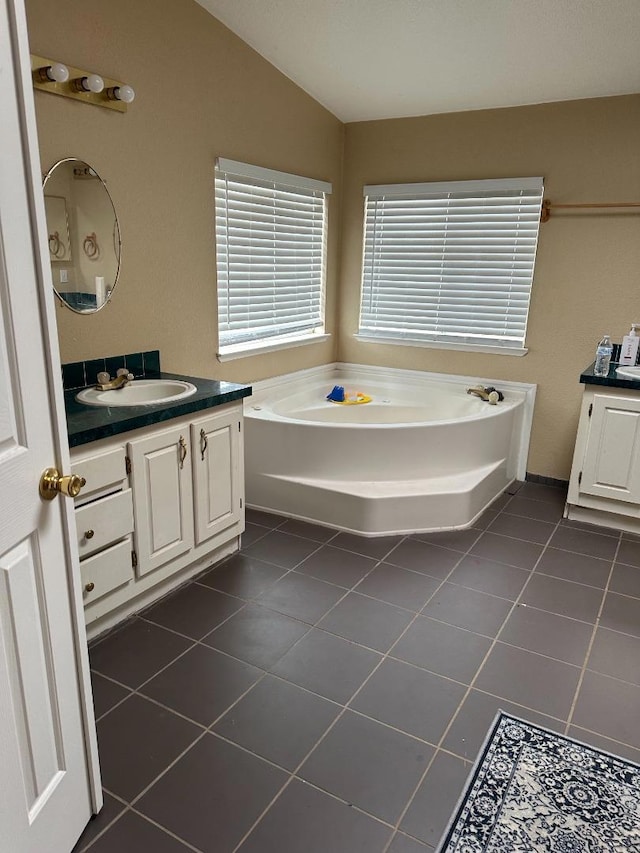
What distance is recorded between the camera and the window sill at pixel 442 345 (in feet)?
12.9

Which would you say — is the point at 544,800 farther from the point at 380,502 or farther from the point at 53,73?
the point at 53,73

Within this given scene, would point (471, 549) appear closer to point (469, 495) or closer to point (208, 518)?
point (469, 495)

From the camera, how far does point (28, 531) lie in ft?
3.86

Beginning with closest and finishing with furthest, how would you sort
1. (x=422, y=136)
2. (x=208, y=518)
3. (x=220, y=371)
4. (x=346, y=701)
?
1. (x=346, y=701)
2. (x=208, y=518)
3. (x=220, y=371)
4. (x=422, y=136)

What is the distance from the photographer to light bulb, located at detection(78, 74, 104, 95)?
7.75 feet

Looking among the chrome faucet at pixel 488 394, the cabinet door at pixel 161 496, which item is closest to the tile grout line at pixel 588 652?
the chrome faucet at pixel 488 394

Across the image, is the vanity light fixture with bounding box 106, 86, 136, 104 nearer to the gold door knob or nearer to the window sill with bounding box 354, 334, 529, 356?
the gold door knob

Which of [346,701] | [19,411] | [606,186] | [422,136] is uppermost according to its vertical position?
[422,136]

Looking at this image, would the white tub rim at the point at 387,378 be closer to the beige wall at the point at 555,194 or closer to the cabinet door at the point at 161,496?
the beige wall at the point at 555,194

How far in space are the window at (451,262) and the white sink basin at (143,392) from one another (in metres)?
2.06

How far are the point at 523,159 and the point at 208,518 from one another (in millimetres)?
2851

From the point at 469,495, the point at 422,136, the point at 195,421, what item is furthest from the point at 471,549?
the point at 422,136

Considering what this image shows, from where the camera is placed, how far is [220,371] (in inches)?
136

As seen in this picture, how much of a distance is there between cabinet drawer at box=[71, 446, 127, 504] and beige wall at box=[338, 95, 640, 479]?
2.64m
